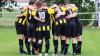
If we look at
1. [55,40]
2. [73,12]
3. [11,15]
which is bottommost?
[11,15]

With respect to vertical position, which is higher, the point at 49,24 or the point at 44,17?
the point at 44,17

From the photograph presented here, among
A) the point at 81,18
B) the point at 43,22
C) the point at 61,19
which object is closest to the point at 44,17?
the point at 43,22

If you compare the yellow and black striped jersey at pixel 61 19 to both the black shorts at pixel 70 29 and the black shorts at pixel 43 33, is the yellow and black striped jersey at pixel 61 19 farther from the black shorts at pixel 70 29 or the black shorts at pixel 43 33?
the black shorts at pixel 43 33

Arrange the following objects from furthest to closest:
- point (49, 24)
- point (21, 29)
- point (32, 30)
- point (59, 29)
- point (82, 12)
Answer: point (82, 12)
point (21, 29)
point (32, 30)
point (59, 29)
point (49, 24)

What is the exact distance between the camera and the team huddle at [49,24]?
14.8 m

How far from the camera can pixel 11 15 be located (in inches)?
1369

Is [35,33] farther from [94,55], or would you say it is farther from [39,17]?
[94,55]

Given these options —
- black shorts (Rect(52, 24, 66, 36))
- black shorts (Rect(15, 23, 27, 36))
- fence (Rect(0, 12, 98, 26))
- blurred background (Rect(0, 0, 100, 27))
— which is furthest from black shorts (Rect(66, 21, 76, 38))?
fence (Rect(0, 12, 98, 26))

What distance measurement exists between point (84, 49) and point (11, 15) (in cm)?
1770

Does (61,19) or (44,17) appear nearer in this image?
(44,17)

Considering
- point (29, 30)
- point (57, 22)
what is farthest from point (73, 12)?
point (29, 30)

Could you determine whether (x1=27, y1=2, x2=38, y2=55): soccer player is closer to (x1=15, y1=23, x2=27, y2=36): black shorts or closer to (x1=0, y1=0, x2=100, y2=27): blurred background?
(x1=15, y1=23, x2=27, y2=36): black shorts

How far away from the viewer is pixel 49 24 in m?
14.8

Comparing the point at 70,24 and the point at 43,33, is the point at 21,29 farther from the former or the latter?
the point at 70,24
